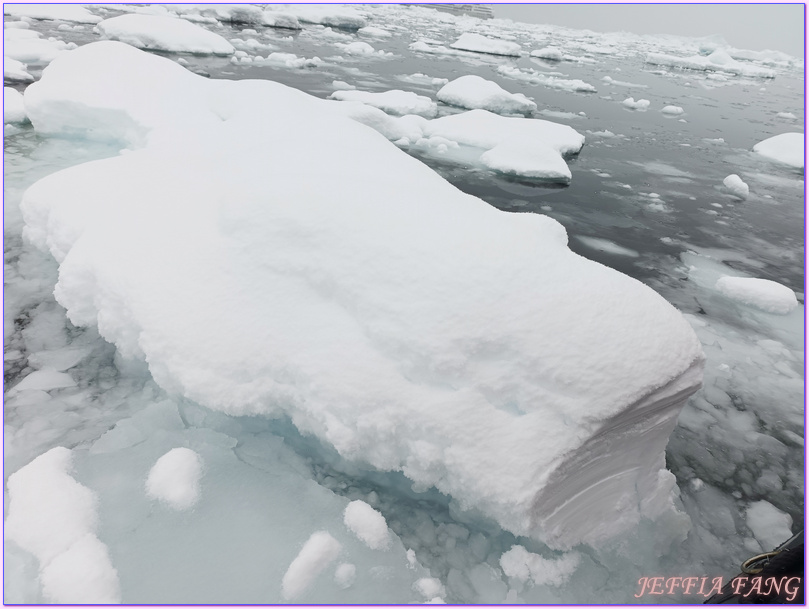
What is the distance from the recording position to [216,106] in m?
4.90

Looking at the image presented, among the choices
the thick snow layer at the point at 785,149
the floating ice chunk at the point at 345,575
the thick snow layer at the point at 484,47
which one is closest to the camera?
the floating ice chunk at the point at 345,575

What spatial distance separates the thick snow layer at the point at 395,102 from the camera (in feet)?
30.1

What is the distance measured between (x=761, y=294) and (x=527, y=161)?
343cm

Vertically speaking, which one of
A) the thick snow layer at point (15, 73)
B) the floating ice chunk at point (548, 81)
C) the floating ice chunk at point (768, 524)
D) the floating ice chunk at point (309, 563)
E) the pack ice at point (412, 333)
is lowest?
the floating ice chunk at point (768, 524)

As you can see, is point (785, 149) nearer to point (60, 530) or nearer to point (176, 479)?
point (176, 479)

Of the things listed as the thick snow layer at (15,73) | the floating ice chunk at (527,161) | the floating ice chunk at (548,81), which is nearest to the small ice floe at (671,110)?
the floating ice chunk at (548,81)

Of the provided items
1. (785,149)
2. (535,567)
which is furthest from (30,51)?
(785,149)

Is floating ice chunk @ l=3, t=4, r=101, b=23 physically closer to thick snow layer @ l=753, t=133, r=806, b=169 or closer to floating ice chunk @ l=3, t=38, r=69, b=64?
floating ice chunk @ l=3, t=38, r=69, b=64

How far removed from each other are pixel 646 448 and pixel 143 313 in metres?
2.30

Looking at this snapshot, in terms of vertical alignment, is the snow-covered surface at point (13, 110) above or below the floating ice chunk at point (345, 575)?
above

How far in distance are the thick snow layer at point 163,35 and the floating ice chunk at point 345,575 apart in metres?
13.9

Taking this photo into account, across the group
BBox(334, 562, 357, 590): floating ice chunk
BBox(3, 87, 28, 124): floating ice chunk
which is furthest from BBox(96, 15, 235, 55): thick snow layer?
BBox(334, 562, 357, 590): floating ice chunk

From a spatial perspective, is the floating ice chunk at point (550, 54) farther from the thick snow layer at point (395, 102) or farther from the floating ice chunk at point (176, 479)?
the floating ice chunk at point (176, 479)

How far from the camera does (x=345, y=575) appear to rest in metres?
1.81
